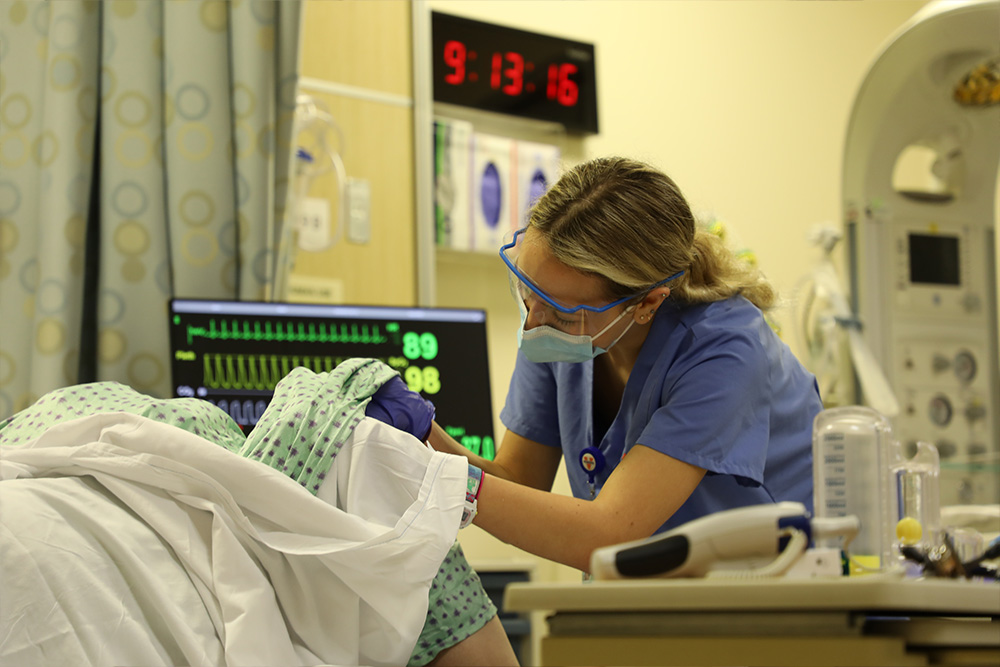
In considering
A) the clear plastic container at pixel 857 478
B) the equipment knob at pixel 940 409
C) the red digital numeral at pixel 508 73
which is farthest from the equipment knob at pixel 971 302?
the clear plastic container at pixel 857 478

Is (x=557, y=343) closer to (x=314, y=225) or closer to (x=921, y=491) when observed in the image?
(x=921, y=491)

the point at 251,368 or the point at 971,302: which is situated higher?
the point at 971,302

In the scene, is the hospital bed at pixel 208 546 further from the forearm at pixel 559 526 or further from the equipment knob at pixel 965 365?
the equipment knob at pixel 965 365

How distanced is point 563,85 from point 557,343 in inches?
81.2

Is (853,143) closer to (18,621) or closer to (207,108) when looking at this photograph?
(207,108)

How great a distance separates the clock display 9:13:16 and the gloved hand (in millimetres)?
1994

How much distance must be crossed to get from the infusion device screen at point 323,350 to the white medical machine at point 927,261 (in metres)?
1.58

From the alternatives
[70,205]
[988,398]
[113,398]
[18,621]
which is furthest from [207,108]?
[988,398]

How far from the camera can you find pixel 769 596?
1.99 ft

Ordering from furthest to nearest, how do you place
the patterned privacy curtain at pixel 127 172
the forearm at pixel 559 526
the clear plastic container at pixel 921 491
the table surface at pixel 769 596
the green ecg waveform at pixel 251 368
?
the green ecg waveform at pixel 251 368, the patterned privacy curtain at pixel 127 172, the forearm at pixel 559 526, the clear plastic container at pixel 921 491, the table surface at pixel 769 596

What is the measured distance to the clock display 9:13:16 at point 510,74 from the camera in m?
3.05

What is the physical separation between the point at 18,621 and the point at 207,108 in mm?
1368

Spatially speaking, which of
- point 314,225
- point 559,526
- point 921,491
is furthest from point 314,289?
point 921,491

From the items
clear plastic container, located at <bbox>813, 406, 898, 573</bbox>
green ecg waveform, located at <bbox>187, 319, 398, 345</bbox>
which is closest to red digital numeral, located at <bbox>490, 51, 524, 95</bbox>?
green ecg waveform, located at <bbox>187, 319, 398, 345</bbox>
